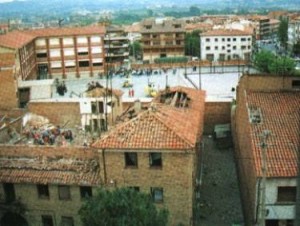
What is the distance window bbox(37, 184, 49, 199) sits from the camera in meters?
15.4

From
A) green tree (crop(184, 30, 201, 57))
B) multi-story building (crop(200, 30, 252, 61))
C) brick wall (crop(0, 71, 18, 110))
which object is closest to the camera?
brick wall (crop(0, 71, 18, 110))

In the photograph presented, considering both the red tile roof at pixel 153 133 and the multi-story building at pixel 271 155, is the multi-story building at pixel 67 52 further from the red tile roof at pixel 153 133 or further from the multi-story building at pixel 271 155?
the red tile roof at pixel 153 133

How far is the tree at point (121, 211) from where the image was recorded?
35.8 feet

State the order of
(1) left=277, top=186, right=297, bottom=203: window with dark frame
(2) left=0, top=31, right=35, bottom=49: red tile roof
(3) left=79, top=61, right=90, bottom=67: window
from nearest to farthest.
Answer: (1) left=277, top=186, right=297, bottom=203: window with dark frame
(2) left=0, top=31, right=35, bottom=49: red tile roof
(3) left=79, top=61, right=90, bottom=67: window

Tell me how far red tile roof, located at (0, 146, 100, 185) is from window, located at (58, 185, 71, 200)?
15.6 inches

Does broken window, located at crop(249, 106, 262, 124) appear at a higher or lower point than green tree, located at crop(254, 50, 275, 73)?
higher

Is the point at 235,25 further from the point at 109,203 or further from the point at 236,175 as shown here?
the point at 109,203

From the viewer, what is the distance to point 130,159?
1473 centimetres

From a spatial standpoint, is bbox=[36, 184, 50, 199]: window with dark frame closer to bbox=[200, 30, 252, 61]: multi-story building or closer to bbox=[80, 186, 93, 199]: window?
bbox=[80, 186, 93, 199]: window

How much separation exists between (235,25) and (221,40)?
14071 millimetres

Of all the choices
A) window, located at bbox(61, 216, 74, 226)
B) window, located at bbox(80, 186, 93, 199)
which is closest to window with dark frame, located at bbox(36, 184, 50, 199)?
window, located at bbox(61, 216, 74, 226)

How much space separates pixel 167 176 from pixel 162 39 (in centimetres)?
5260

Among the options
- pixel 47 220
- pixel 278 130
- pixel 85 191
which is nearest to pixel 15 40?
pixel 47 220

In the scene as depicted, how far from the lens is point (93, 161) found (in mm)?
15922
